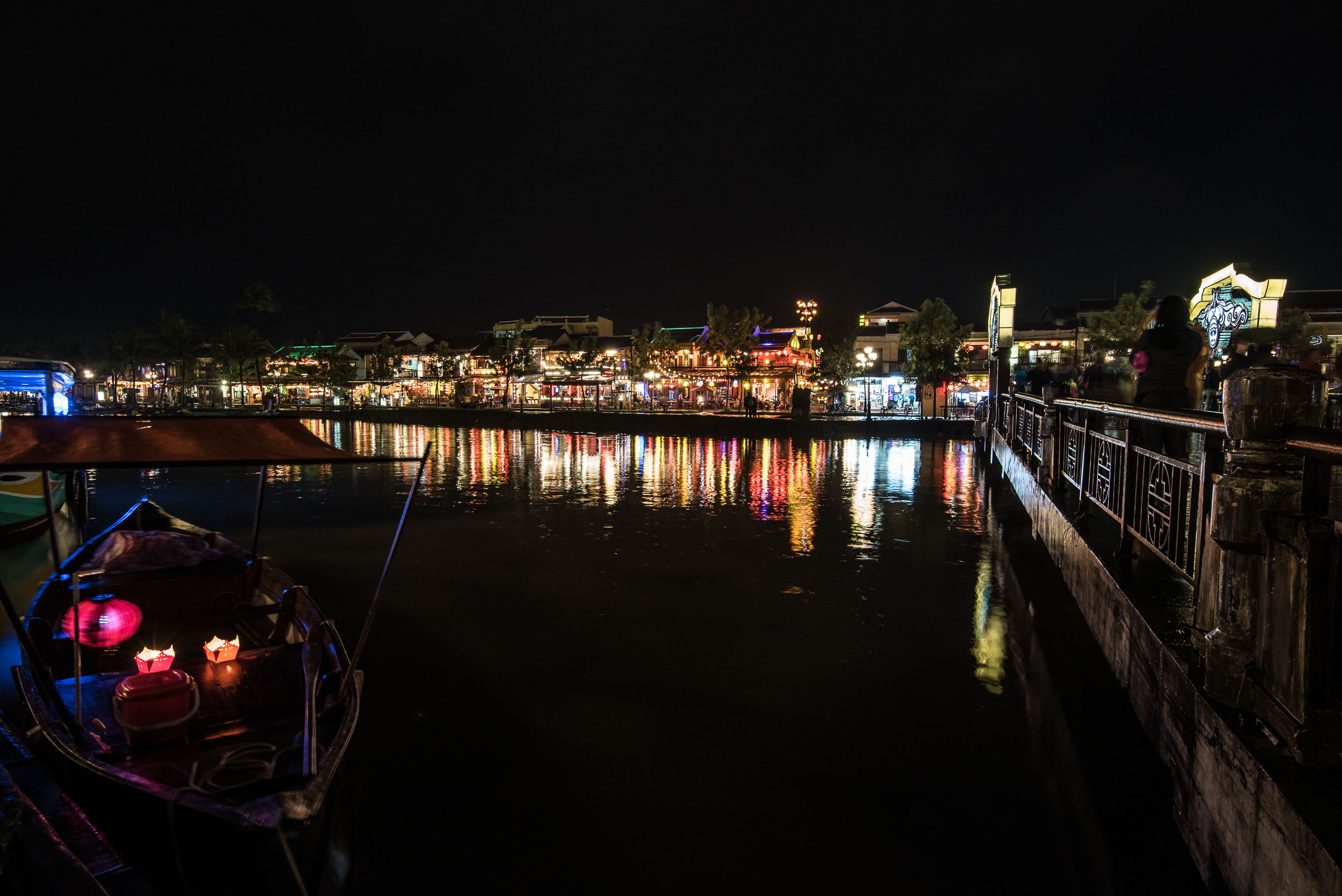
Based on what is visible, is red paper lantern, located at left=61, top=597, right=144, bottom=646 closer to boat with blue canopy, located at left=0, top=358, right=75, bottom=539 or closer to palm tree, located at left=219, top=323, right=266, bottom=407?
boat with blue canopy, located at left=0, top=358, right=75, bottom=539

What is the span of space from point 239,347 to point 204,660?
6944 centimetres

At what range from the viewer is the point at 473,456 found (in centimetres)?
2342

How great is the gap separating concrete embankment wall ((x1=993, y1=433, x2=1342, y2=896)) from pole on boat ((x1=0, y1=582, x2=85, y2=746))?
4.78m

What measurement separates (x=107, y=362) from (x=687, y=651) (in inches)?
3706

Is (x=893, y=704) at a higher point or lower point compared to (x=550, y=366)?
lower

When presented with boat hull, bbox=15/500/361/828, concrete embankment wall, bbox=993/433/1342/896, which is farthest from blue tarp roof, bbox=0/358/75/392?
concrete embankment wall, bbox=993/433/1342/896

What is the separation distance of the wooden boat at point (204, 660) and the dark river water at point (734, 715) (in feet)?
2.17

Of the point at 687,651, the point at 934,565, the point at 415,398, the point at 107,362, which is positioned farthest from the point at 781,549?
the point at 107,362

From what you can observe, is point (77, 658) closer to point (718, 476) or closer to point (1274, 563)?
point (1274, 563)

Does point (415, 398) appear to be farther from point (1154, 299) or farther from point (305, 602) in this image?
point (305, 602)

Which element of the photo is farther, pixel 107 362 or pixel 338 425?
pixel 107 362

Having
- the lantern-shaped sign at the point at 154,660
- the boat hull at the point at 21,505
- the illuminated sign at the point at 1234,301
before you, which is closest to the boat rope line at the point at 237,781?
the lantern-shaped sign at the point at 154,660

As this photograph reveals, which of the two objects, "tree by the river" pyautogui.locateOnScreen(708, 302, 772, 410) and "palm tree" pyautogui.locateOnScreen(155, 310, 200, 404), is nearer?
"tree by the river" pyautogui.locateOnScreen(708, 302, 772, 410)

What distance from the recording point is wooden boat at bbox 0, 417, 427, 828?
331cm
